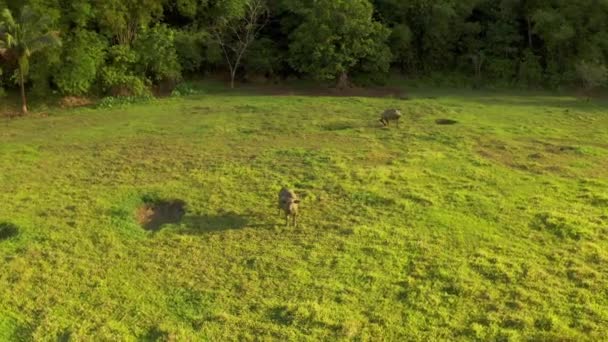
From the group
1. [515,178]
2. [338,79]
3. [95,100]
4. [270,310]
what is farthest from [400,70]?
[270,310]

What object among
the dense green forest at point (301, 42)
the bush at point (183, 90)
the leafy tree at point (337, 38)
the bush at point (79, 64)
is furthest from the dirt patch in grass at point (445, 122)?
the bush at point (79, 64)

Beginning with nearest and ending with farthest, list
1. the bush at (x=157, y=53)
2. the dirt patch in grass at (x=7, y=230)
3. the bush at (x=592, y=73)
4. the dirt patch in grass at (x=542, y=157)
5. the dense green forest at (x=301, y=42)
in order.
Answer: the dirt patch in grass at (x=7, y=230), the dirt patch in grass at (x=542, y=157), the dense green forest at (x=301, y=42), the bush at (x=592, y=73), the bush at (x=157, y=53)

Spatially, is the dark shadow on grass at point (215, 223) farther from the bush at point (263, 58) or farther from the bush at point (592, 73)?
the bush at point (592, 73)

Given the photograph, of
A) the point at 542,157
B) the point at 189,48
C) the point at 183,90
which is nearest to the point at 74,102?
the point at 183,90

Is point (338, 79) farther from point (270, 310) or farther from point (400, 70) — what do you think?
point (270, 310)

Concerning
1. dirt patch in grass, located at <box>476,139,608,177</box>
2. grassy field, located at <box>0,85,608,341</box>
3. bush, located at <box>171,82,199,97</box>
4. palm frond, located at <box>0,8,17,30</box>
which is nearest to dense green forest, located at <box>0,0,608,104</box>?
palm frond, located at <box>0,8,17,30</box>

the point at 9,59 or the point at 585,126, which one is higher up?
the point at 9,59
